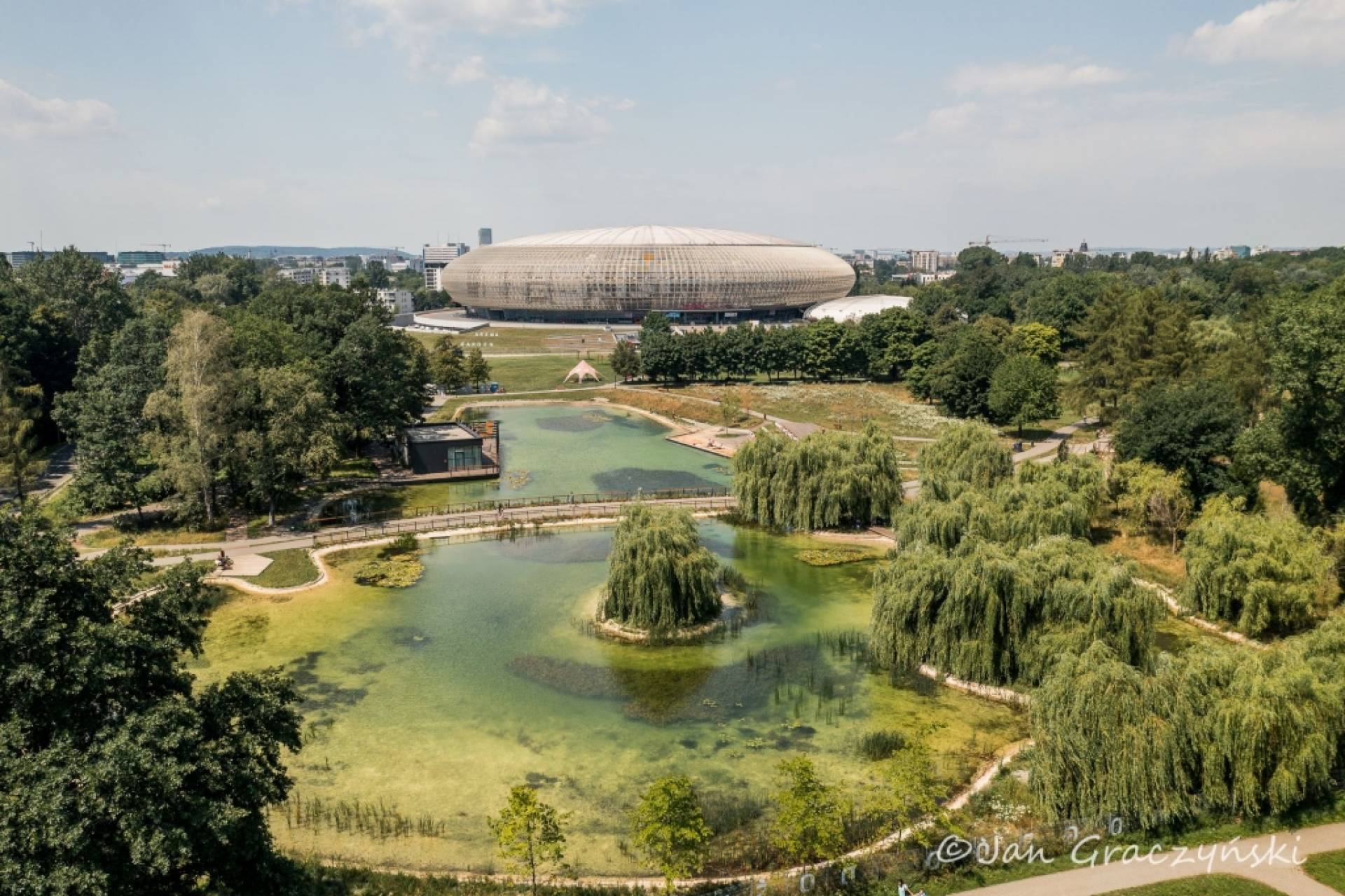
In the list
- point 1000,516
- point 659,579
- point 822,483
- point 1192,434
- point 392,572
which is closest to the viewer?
point 659,579

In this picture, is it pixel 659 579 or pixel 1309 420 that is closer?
pixel 659 579

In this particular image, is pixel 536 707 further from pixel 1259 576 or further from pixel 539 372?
pixel 539 372

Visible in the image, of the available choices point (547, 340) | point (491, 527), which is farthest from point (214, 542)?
point (547, 340)

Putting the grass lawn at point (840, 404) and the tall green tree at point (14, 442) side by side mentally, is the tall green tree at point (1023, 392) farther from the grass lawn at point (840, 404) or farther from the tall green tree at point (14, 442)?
the tall green tree at point (14, 442)

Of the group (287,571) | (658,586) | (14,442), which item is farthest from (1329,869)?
(14,442)

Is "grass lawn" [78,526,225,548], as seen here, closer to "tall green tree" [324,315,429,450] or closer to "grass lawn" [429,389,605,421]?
"tall green tree" [324,315,429,450]

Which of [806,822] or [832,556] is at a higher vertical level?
[806,822]

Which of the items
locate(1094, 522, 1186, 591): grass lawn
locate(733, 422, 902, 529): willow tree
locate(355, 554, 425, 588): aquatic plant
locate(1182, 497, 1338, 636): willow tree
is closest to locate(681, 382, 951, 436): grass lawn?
locate(733, 422, 902, 529): willow tree

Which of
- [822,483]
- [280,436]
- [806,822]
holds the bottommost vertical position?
[806,822]

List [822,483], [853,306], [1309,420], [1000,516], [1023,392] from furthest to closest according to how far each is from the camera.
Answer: [853,306] < [1023,392] < [822,483] < [1309,420] < [1000,516]
